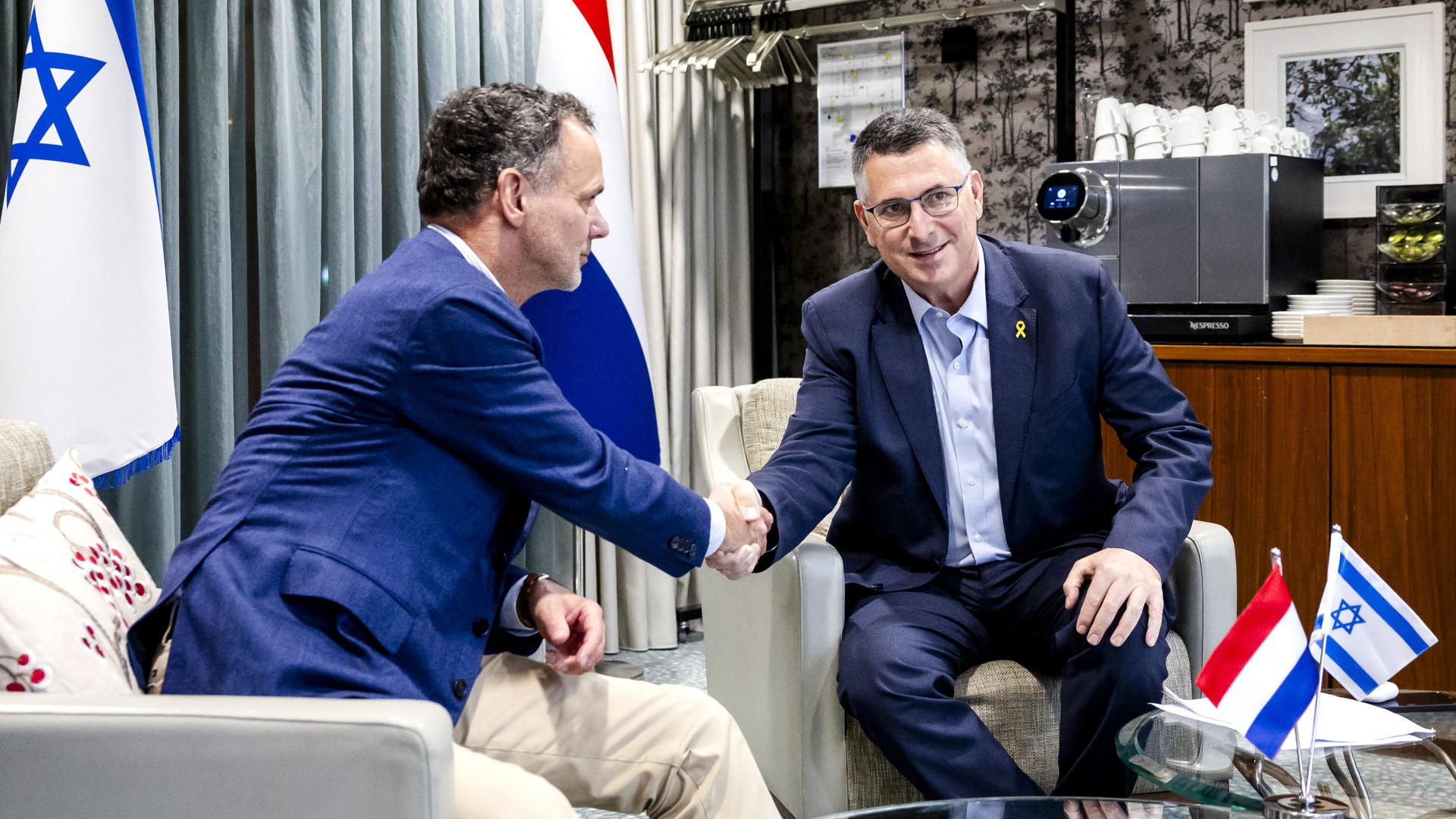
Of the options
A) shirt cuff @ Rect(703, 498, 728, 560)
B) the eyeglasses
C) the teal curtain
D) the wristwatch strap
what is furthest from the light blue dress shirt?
the teal curtain

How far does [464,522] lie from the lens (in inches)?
51.9

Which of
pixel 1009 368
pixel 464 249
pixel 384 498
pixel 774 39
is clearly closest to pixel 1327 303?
pixel 1009 368

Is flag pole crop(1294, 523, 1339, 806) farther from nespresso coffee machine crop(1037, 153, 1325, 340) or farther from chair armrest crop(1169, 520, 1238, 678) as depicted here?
nespresso coffee machine crop(1037, 153, 1325, 340)

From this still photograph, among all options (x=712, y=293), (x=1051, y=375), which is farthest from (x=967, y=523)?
(x=712, y=293)

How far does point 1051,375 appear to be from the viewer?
1940 millimetres

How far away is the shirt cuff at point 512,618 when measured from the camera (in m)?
1.55

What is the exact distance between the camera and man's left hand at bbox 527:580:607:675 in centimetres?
148

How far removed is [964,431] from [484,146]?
947 millimetres

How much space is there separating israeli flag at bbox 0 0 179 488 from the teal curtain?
212 millimetres

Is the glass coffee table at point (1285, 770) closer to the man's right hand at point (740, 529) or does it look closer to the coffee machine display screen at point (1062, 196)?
the man's right hand at point (740, 529)

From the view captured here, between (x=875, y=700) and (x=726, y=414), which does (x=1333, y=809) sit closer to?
(x=875, y=700)

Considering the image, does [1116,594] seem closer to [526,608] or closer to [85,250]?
[526,608]

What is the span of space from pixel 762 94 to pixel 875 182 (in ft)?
5.71

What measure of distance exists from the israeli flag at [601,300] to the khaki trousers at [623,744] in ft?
4.38
